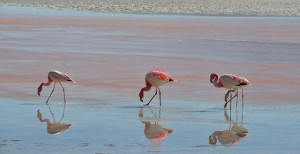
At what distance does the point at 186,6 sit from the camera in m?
54.1

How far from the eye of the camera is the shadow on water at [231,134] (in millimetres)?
10259

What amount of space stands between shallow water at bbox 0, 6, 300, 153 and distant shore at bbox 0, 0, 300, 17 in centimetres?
1752

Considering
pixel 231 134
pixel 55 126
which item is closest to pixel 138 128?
pixel 55 126

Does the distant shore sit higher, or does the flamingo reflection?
the flamingo reflection

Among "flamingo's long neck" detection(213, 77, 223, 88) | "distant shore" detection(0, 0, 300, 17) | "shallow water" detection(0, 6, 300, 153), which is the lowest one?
"distant shore" detection(0, 0, 300, 17)

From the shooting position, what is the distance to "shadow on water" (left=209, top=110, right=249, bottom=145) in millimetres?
10259

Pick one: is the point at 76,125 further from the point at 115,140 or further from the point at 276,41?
the point at 276,41

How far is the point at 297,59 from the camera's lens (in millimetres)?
21188

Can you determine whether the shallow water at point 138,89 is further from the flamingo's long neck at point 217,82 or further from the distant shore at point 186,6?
the distant shore at point 186,6

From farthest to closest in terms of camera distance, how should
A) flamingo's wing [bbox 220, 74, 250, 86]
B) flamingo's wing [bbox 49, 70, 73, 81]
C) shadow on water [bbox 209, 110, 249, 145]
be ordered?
flamingo's wing [bbox 49, 70, 73, 81] → flamingo's wing [bbox 220, 74, 250, 86] → shadow on water [bbox 209, 110, 249, 145]

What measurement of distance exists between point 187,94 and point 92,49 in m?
9.62

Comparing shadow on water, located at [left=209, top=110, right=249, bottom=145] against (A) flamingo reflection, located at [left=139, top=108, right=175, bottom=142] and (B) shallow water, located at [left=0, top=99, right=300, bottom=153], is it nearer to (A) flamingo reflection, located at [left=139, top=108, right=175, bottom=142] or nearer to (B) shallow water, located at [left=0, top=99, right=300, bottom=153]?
(B) shallow water, located at [left=0, top=99, right=300, bottom=153]

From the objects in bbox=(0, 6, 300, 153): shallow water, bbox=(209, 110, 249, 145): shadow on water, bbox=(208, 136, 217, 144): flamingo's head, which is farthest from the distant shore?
bbox=(208, 136, 217, 144): flamingo's head

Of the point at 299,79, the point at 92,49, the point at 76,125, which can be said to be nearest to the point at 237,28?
the point at 92,49
